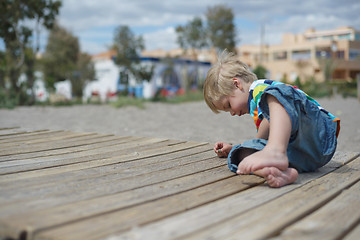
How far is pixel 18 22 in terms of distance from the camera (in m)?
12.0

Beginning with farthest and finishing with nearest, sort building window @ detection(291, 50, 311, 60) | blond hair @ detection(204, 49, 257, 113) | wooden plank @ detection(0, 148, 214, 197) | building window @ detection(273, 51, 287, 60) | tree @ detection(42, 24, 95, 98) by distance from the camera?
building window @ detection(273, 51, 287, 60) → building window @ detection(291, 50, 311, 60) → tree @ detection(42, 24, 95, 98) → blond hair @ detection(204, 49, 257, 113) → wooden plank @ detection(0, 148, 214, 197)

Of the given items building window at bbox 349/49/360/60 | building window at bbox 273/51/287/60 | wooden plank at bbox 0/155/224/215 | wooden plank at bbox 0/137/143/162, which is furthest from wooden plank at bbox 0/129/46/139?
building window at bbox 349/49/360/60

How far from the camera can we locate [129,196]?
53.9 inches

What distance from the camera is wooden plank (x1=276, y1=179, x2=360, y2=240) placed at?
3.35 ft

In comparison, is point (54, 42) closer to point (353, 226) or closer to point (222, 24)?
point (222, 24)

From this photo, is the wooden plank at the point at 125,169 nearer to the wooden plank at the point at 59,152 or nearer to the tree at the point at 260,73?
the wooden plank at the point at 59,152

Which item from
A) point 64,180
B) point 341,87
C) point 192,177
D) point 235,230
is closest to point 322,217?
point 235,230

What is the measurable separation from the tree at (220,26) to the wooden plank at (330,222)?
25.0 meters

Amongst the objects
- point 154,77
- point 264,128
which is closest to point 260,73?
point 154,77

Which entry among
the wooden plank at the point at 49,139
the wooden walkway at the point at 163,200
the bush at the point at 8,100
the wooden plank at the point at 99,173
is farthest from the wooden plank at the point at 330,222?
the bush at the point at 8,100

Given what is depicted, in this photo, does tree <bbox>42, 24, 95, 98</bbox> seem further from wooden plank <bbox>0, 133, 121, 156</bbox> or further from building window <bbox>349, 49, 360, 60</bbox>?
building window <bbox>349, 49, 360, 60</bbox>

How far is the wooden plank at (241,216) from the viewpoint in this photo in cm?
101

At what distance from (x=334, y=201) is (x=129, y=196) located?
79 centimetres

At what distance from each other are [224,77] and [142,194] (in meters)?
0.85
